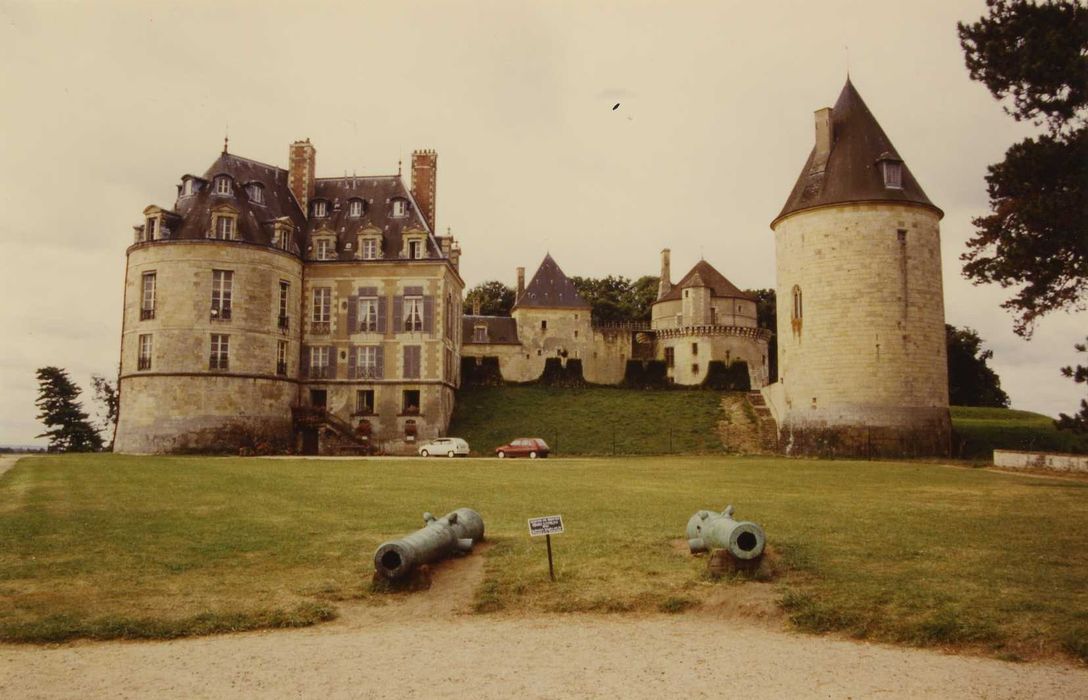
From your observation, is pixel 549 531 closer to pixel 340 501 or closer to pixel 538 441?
pixel 340 501

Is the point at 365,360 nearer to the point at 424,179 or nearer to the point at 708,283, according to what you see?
the point at 424,179

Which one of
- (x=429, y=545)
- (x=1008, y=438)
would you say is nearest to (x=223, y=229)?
(x=429, y=545)

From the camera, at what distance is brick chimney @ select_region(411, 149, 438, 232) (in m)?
46.7

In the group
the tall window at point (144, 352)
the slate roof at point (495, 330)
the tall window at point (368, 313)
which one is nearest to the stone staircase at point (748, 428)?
the tall window at point (368, 313)

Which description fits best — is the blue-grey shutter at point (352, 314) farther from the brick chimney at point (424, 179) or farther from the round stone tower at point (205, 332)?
the brick chimney at point (424, 179)

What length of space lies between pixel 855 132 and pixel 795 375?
1100 centimetres

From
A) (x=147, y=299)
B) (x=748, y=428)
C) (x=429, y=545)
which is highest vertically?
(x=147, y=299)

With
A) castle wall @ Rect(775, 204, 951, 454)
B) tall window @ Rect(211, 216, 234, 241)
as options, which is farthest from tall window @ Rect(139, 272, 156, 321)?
castle wall @ Rect(775, 204, 951, 454)

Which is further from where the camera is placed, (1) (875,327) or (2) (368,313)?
(2) (368,313)

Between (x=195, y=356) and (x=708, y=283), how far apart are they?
119 feet

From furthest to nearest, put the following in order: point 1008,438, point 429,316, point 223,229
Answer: point 429,316, point 223,229, point 1008,438

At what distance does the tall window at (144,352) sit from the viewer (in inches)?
1563

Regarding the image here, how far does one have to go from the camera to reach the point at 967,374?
61.9m

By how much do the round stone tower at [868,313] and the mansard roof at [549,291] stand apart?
84.6 ft
